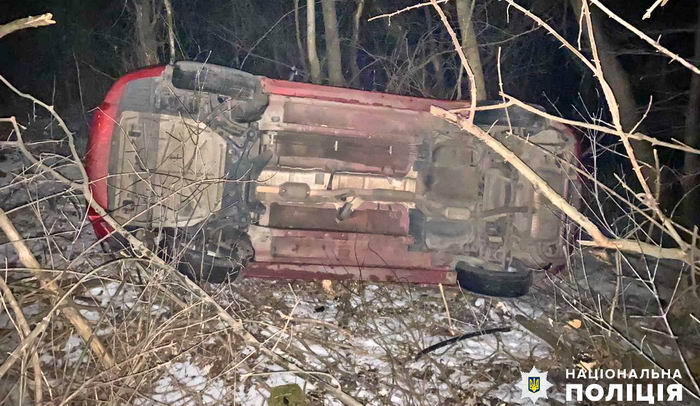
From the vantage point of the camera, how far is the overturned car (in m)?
4.00

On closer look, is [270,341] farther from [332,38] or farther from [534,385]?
[332,38]

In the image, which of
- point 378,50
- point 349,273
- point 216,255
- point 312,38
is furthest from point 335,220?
point 378,50

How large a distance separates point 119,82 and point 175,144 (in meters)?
0.63

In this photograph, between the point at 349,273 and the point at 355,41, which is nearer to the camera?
the point at 349,273

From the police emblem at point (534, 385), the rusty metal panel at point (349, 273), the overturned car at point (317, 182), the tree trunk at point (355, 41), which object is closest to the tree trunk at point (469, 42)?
the overturned car at point (317, 182)

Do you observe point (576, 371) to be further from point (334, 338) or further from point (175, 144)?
point (175, 144)

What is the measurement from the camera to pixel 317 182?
4.46m

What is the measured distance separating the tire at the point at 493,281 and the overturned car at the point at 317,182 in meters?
0.01

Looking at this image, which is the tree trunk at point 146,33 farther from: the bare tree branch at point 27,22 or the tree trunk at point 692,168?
the tree trunk at point 692,168

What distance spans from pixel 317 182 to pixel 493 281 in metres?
1.88

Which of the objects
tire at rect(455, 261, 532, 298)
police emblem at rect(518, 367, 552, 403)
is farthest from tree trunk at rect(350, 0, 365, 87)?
police emblem at rect(518, 367, 552, 403)

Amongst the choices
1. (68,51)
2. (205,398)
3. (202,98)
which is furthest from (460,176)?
(68,51)

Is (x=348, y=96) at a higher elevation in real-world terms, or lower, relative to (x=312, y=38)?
lower

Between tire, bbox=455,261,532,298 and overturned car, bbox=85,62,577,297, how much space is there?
0.01 meters
